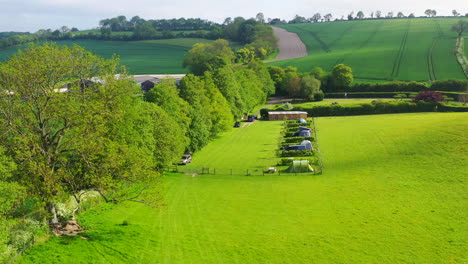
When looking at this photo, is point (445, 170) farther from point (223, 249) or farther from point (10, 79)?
point (10, 79)

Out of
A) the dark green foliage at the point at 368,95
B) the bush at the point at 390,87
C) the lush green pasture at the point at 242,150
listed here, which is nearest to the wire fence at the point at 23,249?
the lush green pasture at the point at 242,150

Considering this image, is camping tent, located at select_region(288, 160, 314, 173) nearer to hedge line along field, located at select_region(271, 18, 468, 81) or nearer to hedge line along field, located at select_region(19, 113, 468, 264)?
hedge line along field, located at select_region(19, 113, 468, 264)

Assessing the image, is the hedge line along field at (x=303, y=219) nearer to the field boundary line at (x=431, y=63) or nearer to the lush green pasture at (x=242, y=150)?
the lush green pasture at (x=242, y=150)

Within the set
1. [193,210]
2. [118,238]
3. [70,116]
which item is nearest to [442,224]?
[193,210]

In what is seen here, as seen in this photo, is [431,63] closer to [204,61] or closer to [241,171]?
A: [204,61]

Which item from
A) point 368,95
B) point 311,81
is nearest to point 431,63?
point 368,95

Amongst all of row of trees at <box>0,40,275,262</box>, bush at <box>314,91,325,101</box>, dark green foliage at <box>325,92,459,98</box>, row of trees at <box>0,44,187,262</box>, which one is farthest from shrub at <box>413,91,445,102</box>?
row of trees at <box>0,44,187,262</box>
